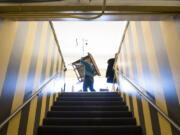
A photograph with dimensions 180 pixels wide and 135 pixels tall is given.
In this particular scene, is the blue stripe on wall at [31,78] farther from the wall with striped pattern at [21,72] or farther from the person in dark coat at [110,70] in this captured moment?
the person in dark coat at [110,70]

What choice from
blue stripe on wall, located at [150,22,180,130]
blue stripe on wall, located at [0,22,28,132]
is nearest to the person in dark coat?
blue stripe on wall, located at [150,22,180,130]

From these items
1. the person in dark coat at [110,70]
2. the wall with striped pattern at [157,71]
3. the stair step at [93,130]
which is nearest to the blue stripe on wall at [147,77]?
the wall with striped pattern at [157,71]

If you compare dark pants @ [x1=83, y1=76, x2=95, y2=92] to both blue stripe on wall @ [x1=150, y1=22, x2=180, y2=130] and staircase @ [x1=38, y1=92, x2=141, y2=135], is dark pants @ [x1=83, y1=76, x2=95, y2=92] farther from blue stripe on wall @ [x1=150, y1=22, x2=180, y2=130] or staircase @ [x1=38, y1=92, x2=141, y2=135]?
A: blue stripe on wall @ [x1=150, y1=22, x2=180, y2=130]

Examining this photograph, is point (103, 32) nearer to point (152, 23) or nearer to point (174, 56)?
point (152, 23)

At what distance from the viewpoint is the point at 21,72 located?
1.74 metres

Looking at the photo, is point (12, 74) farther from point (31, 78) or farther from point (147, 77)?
point (147, 77)

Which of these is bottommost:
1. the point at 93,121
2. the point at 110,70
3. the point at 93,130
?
the point at 93,130

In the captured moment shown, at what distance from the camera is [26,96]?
187 centimetres

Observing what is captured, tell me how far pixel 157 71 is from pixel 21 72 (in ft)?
5.47

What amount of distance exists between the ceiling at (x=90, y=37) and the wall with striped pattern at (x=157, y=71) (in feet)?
12.8

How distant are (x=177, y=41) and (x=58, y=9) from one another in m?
1.15

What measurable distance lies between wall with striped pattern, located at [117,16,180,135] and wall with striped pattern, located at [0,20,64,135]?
1.64 m

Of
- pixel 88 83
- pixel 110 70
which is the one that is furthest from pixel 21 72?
pixel 110 70

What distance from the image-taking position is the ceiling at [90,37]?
243 inches
